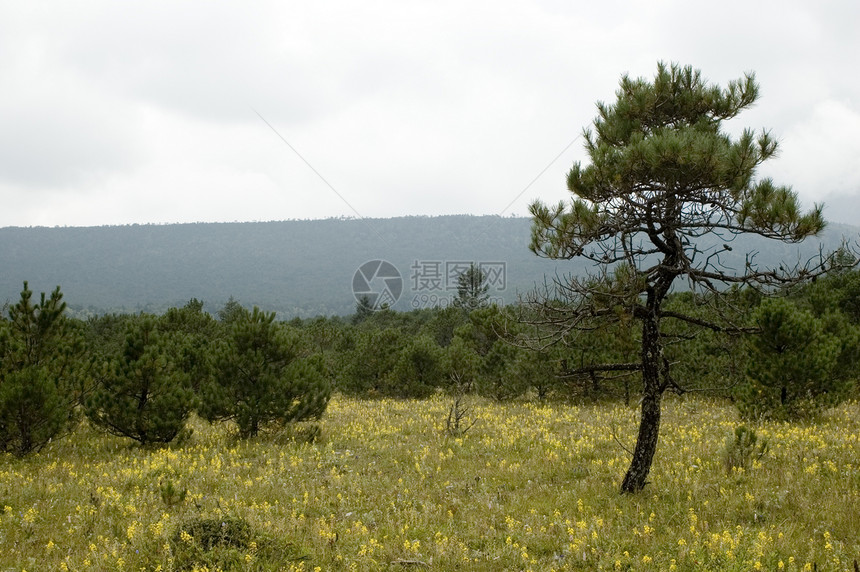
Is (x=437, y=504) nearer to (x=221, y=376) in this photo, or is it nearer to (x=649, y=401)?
(x=649, y=401)

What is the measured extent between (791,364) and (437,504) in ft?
34.2

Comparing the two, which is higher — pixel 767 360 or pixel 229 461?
pixel 767 360

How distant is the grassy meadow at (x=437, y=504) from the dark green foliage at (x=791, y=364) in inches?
31.5

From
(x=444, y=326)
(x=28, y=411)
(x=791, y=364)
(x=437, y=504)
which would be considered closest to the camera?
(x=437, y=504)

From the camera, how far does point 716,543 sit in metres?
5.70

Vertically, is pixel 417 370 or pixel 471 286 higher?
pixel 471 286

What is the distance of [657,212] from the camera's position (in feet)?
24.0

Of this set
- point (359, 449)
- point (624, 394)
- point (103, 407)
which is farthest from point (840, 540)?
point (103, 407)

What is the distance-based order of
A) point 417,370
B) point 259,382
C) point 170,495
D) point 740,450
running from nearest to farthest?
point 170,495 → point 740,450 → point 259,382 → point 417,370

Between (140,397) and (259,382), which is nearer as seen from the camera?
(140,397)

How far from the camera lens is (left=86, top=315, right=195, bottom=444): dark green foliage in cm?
1216

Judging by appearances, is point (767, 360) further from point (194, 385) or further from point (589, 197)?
point (194, 385)

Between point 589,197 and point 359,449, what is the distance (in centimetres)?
811

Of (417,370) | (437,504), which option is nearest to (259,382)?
(437,504)
